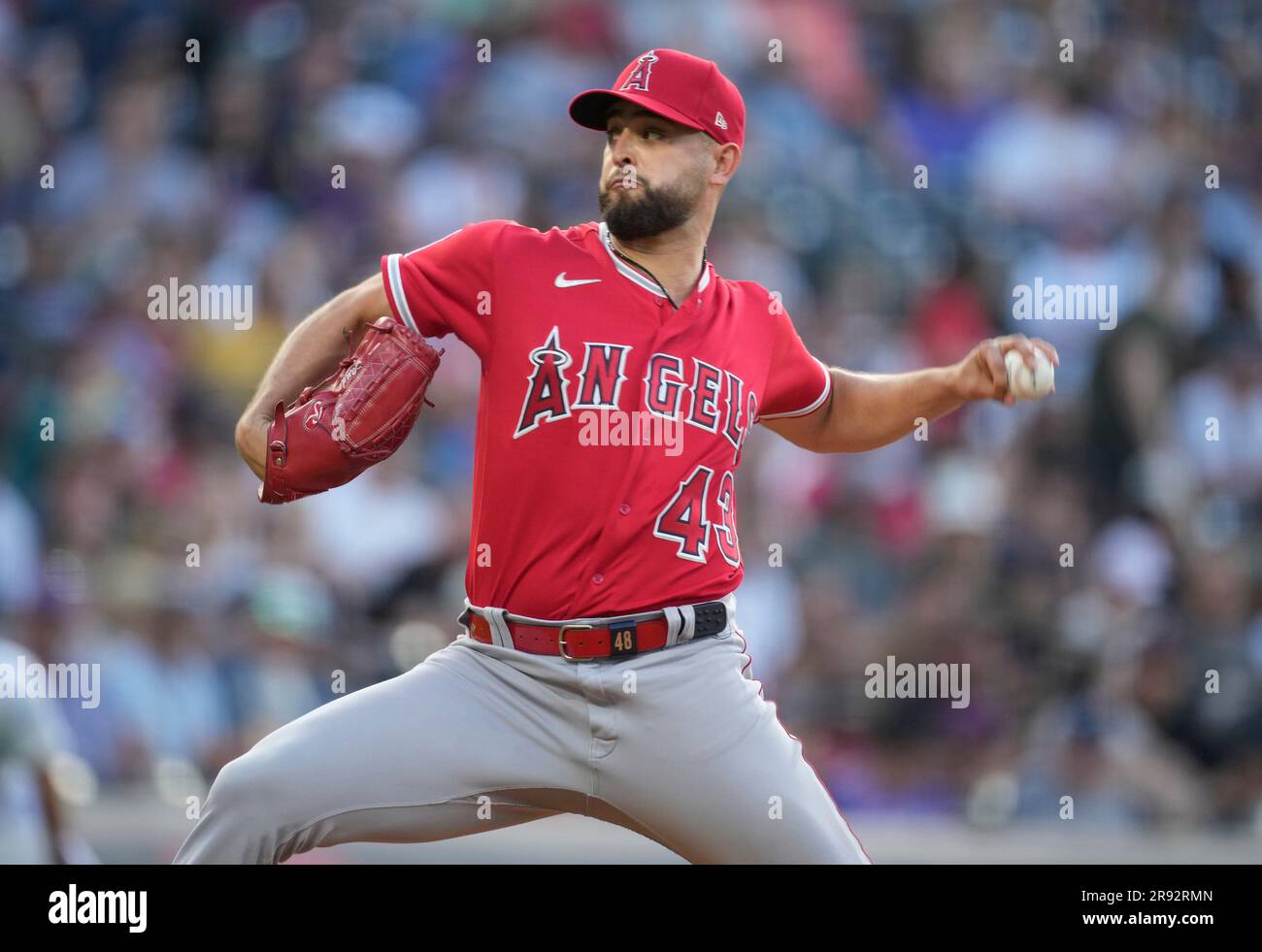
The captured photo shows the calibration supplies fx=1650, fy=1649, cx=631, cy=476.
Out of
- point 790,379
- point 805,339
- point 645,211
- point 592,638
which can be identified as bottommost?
point 592,638

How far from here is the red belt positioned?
3402mm

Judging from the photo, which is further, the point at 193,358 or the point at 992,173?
the point at 992,173

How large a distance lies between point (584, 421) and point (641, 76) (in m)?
0.81

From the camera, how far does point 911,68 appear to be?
859 centimetres

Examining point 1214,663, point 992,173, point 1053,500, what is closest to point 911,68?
point 992,173

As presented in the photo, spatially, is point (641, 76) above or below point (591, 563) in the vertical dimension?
above

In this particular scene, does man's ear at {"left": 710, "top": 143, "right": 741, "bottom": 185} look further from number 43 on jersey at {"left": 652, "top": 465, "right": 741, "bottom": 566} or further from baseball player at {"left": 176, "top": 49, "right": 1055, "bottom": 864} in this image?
number 43 on jersey at {"left": 652, "top": 465, "right": 741, "bottom": 566}

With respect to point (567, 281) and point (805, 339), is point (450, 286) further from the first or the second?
point (805, 339)

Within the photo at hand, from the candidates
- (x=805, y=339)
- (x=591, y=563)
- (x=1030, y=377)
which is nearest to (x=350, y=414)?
(x=591, y=563)

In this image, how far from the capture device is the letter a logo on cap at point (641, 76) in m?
3.65

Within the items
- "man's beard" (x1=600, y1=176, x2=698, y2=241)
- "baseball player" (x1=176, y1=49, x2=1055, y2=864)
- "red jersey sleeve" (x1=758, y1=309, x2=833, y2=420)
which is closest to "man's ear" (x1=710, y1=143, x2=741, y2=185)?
"baseball player" (x1=176, y1=49, x2=1055, y2=864)

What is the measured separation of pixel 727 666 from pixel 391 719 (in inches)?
28.3

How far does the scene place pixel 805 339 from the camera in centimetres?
758

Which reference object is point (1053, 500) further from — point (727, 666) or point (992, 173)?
point (727, 666)
